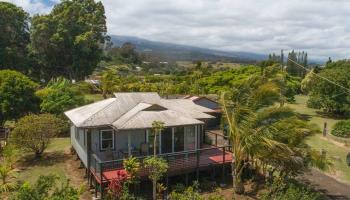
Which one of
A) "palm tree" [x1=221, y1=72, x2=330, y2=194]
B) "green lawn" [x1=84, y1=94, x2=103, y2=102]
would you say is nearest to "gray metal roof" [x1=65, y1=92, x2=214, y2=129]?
"palm tree" [x1=221, y1=72, x2=330, y2=194]

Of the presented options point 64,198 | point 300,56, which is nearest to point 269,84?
point 64,198

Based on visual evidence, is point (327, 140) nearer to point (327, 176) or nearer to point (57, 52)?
point (327, 176)

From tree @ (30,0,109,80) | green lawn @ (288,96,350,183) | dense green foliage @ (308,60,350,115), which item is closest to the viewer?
green lawn @ (288,96,350,183)

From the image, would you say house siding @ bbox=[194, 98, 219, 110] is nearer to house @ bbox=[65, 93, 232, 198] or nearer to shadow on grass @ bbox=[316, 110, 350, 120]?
house @ bbox=[65, 93, 232, 198]

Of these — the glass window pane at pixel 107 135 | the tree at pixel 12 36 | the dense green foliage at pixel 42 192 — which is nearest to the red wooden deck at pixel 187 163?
the glass window pane at pixel 107 135

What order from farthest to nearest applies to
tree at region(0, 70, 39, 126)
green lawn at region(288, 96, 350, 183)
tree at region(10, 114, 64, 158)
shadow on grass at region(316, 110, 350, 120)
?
shadow on grass at region(316, 110, 350, 120) < tree at region(0, 70, 39, 126) < tree at region(10, 114, 64, 158) < green lawn at region(288, 96, 350, 183)
